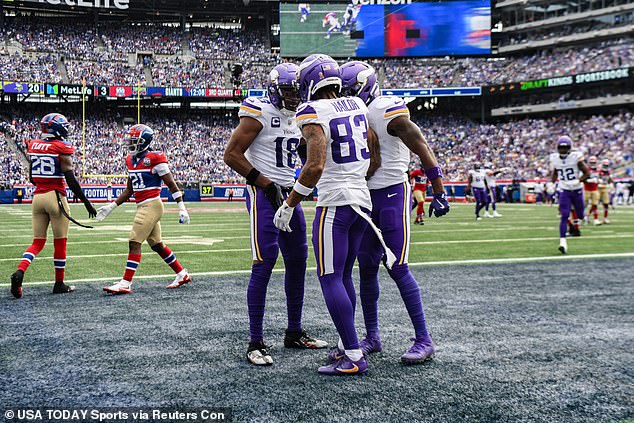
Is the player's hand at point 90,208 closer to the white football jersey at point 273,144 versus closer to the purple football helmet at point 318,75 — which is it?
the white football jersey at point 273,144

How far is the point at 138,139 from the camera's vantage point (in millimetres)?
7363

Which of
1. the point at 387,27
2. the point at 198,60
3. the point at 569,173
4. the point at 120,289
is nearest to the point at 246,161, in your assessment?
the point at 120,289

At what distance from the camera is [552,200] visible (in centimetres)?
3353

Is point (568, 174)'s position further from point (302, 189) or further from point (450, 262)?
point (302, 189)

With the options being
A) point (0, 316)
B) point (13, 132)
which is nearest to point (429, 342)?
point (0, 316)

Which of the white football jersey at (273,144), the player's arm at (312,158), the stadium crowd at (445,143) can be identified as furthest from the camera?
the stadium crowd at (445,143)

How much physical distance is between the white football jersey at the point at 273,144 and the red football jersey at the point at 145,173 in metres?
3.13

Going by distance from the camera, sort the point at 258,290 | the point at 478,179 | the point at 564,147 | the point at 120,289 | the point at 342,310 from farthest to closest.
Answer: the point at 478,179 → the point at 564,147 → the point at 120,289 → the point at 258,290 → the point at 342,310

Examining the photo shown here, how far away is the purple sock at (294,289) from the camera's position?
4.67 meters

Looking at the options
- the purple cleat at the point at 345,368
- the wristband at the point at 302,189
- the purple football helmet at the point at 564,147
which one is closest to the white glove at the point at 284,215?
the wristband at the point at 302,189

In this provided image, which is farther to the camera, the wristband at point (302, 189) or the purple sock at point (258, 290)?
the purple sock at point (258, 290)

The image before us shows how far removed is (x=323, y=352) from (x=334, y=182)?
1.31 m

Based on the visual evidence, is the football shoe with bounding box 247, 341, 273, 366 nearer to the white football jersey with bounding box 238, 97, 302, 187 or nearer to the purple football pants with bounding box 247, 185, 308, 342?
the purple football pants with bounding box 247, 185, 308, 342

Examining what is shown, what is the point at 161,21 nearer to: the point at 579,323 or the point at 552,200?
the point at 552,200
